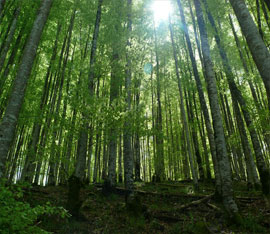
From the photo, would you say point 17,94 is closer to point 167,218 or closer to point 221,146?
point 221,146

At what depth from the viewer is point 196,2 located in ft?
29.5

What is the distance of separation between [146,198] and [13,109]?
825 centimetres

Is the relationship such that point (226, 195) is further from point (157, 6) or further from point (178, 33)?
point (178, 33)

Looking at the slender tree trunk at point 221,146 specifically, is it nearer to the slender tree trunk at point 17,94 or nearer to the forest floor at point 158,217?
the forest floor at point 158,217

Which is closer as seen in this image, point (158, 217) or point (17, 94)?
point (17, 94)

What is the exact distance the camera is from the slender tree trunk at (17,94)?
412 cm

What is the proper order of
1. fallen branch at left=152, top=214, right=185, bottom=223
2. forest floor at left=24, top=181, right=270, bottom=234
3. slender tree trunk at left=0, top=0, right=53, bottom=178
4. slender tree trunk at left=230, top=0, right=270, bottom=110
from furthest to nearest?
fallen branch at left=152, top=214, right=185, bottom=223 < forest floor at left=24, top=181, right=270, bottom=234 < slender tree trunk at left=0, top=0, right=53, bottom=178 < slender tree trunk at left=230, top=0, right=270, bottom=110

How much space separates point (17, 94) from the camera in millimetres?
4520

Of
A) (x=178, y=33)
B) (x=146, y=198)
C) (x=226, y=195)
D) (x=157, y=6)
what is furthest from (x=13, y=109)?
(x=178, y=33)

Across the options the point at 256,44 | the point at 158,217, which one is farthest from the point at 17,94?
the point at 158,217

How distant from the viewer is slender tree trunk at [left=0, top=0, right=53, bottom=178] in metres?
4.12

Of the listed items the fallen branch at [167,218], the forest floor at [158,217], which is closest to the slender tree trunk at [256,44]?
the forest floor at [158,217]

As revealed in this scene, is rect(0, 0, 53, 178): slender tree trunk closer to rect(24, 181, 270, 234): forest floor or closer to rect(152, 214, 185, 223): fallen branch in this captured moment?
rect(24, 181, 270, 234): forest floor

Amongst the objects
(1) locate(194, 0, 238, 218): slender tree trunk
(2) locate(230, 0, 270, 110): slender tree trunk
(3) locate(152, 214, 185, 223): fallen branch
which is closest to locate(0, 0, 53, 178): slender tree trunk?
(2) locate(230, 0, 270, 110): slender tree trunk
